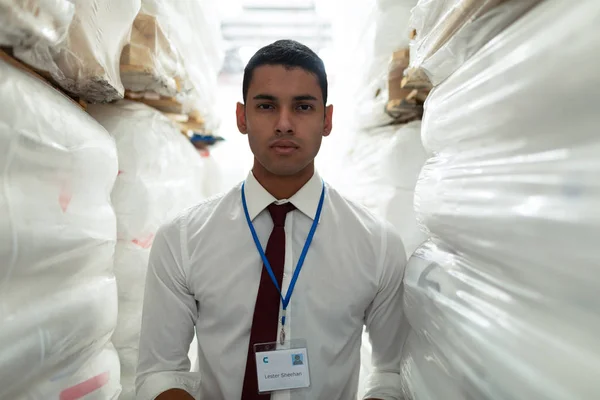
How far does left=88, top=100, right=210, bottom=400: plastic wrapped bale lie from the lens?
3.28ft

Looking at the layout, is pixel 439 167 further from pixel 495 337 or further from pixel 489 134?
pixel 495 337

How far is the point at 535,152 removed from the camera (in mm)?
342

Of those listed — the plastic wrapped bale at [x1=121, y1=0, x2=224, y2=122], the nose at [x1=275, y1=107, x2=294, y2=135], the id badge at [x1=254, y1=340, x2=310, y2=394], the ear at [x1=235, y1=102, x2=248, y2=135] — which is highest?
the plastic wrapped bale at [x1=121, y1=0, x2=224, y2=122]

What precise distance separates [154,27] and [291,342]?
85 centimetres

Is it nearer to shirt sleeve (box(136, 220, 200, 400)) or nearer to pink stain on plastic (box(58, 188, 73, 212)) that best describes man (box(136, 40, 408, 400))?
shirt sleeve (box(136, 220, 200, 400))

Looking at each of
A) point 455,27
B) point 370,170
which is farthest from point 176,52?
point 455,27

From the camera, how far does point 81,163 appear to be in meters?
0.68

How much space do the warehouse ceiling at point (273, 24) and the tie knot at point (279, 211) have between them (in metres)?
1.41

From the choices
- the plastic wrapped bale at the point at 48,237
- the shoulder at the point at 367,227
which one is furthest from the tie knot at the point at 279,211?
the plastic wrapped bale at the point at 48,237

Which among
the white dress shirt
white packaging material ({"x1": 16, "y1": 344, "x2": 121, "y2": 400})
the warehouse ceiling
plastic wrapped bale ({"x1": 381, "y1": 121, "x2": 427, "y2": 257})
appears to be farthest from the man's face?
the warehouse ceiling

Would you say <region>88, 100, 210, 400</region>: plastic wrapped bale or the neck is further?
<region>88, 100, 210, 400</region>: plastic wrapped bale

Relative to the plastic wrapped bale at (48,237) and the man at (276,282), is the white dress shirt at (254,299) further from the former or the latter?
the plastic wrapped bale at (48,237)

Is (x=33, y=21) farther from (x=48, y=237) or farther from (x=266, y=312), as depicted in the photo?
(x=266, y=312)

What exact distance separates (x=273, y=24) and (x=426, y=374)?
1.99 meters
